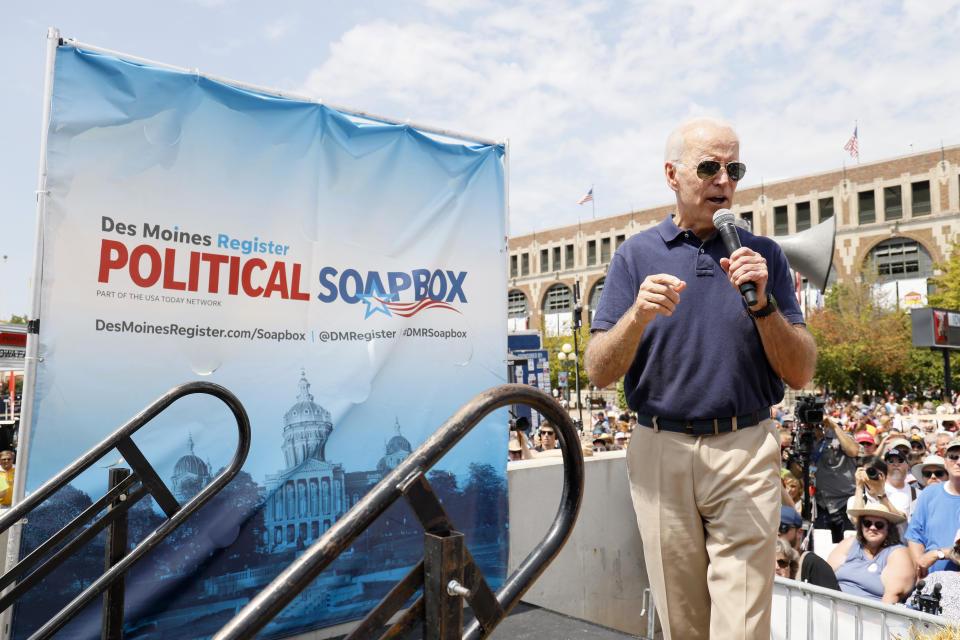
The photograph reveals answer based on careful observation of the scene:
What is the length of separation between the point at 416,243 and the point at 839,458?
5893 mm

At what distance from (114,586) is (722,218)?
251cm

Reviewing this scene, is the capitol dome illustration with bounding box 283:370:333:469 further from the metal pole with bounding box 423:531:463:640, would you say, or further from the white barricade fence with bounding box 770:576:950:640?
the white barricade fence with bounding box 770:576:950:640

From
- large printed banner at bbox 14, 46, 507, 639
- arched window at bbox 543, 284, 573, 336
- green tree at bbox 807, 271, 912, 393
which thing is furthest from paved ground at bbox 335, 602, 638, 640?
arched window at bbox 543, 284, 573, 336

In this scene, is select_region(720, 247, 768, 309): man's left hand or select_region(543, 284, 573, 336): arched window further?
select_region(543, 284, 573, 336): arched window

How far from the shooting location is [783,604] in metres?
4.27

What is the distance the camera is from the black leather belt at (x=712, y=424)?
2.10 metres

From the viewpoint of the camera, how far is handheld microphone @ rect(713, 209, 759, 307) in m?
1.90

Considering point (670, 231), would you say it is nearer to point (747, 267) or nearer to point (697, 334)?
point (697, 334)

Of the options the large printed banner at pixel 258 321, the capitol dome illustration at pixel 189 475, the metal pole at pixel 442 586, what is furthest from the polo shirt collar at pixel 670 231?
the capitol dome illustration at pixel 189 475

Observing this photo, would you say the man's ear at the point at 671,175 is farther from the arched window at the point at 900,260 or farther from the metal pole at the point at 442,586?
the arched window at the point at 900,260

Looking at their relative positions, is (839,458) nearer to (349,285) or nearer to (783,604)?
(783,604)

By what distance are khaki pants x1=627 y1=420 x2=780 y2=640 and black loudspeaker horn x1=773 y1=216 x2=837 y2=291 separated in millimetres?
4700

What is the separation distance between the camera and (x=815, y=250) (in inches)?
252

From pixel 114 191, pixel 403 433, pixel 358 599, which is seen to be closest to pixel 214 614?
pixel 358 599
